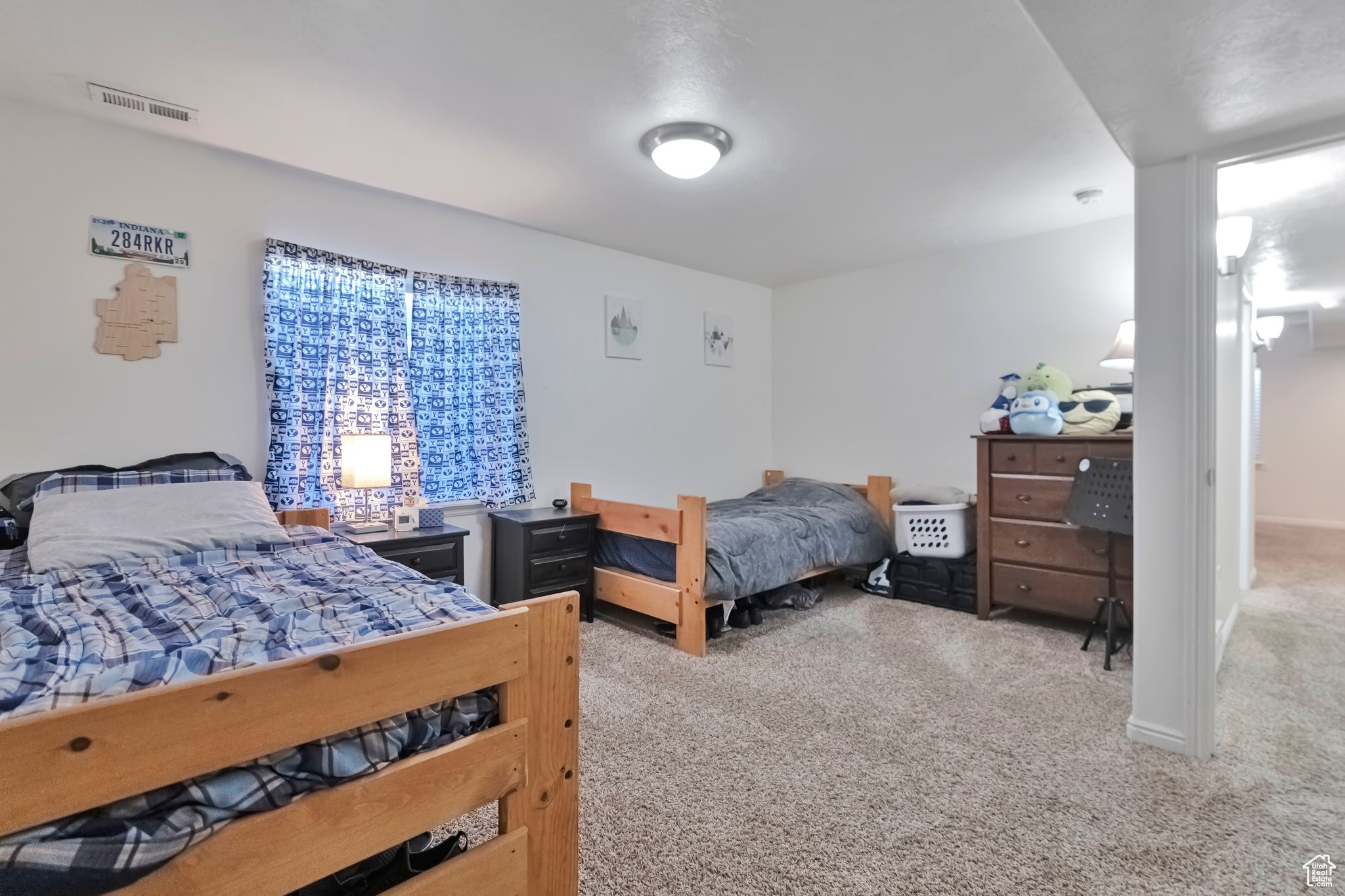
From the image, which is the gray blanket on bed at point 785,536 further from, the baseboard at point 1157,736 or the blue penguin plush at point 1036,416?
the baseboard at point 1157,736

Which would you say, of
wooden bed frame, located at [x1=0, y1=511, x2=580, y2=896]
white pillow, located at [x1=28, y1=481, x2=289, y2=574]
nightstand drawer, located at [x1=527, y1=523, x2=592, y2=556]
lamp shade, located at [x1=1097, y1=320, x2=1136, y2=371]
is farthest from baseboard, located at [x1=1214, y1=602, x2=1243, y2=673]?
white pillow, located at [x1=28, y1=481, x2=289, y2=574]

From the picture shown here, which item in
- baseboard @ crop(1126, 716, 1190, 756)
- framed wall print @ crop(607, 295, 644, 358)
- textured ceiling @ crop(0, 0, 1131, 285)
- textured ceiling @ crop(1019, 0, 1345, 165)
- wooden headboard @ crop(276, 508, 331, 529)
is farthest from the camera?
framed wall print @ crop(607, 295, 644, 358)

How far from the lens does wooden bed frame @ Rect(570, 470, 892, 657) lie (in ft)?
9.51

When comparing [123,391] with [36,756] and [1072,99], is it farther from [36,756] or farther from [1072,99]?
[1072,99]

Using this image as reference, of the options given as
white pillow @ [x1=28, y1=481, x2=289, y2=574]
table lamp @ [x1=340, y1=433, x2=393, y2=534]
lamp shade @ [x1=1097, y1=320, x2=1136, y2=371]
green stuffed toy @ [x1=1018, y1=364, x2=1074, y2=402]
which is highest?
lamp shade @ [x1=1097, y1=320, x2=1136, y2=371]

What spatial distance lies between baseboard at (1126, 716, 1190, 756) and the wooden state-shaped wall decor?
389cm

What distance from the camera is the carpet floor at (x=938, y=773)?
1.48m

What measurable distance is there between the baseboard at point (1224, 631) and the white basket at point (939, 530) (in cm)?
114

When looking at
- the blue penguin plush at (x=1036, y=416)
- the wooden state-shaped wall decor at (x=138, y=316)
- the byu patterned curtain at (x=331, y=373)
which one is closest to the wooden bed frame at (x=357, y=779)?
the byu patterned curtain at (x=331, y=373)

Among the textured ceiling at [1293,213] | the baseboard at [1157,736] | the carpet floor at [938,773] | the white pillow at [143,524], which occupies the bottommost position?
the carpet floor at [938,773]

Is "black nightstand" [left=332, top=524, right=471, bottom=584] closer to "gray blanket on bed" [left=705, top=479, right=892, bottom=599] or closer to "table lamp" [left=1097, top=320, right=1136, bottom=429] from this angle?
"gray blanket on bed" [left=705, top=479, right=892, bottom=599]

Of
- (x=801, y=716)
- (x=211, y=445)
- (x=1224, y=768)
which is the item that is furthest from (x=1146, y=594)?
(x=211, y=445)

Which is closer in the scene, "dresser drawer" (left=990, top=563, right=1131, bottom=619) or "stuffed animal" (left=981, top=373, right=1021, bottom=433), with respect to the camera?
"dresser drawer" (left=990, top=563, right=1131, bottom=619)

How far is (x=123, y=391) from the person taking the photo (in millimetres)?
2461
